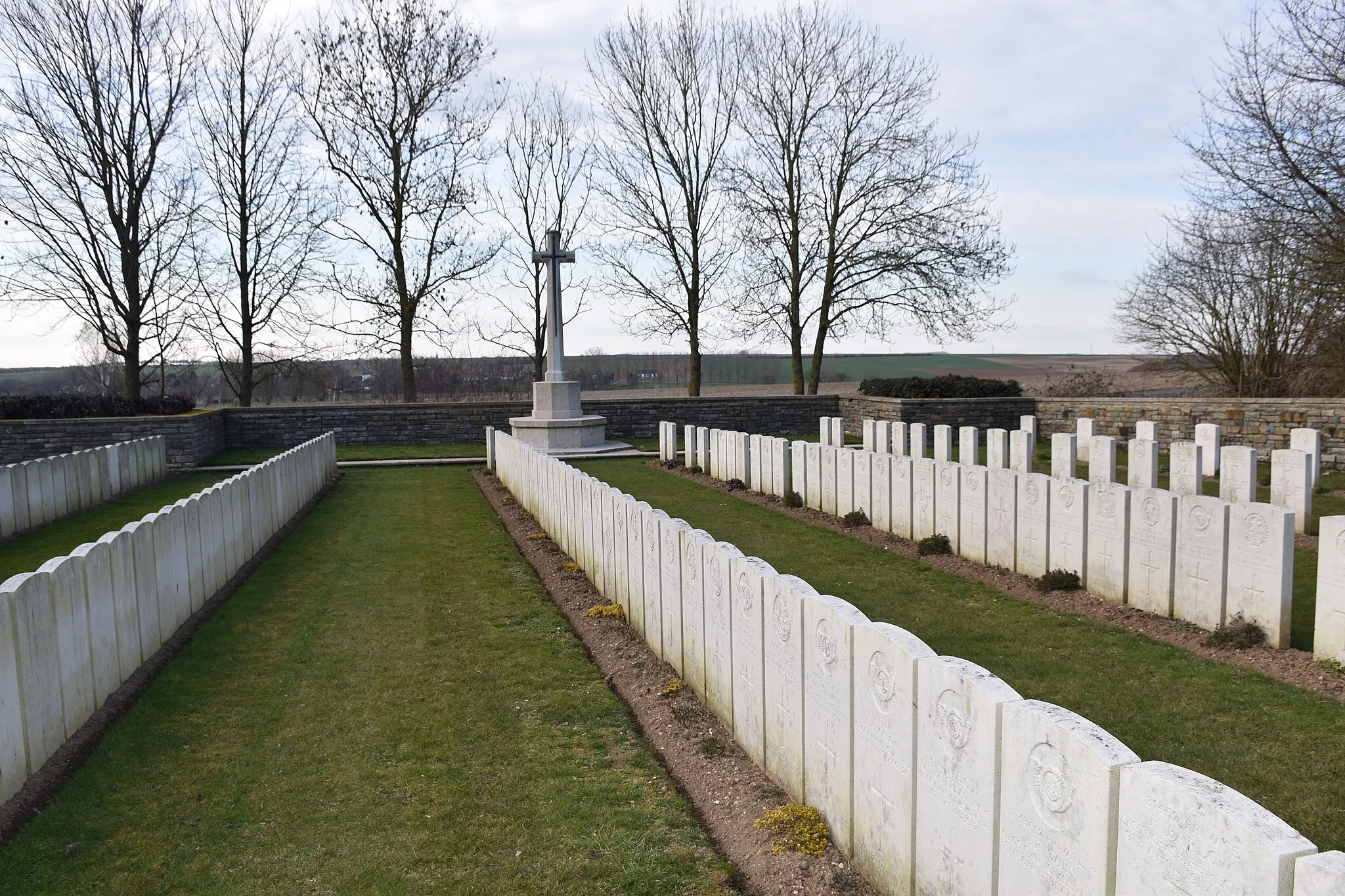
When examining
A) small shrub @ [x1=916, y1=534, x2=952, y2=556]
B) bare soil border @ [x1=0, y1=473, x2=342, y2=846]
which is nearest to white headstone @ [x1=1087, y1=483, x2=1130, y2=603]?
small shrub @ [x1=916, y1=534, x2=952, y2=556]

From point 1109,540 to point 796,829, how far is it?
4.68 meters

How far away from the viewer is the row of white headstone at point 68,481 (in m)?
12.4

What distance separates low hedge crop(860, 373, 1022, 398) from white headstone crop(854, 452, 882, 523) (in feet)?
43.6

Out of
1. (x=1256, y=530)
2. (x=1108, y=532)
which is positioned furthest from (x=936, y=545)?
(x=1256, y=530)

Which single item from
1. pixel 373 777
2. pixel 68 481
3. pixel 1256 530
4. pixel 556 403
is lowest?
pixel 373 777

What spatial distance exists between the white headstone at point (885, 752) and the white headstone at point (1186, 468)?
8.75 metres

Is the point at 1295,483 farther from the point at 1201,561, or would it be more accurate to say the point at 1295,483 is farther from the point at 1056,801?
the point at 1056,801

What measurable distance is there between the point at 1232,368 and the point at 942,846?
25.3m

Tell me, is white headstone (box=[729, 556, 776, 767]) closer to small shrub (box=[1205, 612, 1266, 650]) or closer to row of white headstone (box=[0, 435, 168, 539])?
small shrub (box=[1205, 612, 1266, 650])

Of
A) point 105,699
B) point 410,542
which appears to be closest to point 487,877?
point 105,699

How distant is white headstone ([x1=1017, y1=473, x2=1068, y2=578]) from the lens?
7.97m

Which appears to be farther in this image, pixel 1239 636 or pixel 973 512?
pixel 973 512

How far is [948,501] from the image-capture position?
935cm

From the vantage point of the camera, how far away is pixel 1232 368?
24.0 meters
